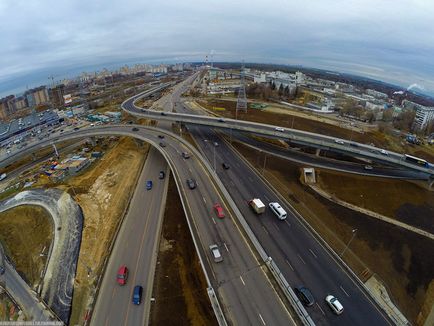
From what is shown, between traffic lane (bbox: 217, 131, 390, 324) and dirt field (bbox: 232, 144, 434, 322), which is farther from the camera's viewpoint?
dirt field (bbox: 232, 144, 434, 322)

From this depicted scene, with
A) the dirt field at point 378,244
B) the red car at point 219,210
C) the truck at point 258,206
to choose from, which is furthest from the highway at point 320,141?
the red car at point 219,210

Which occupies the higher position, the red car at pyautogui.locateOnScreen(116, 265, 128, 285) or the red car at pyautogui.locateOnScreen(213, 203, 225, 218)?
the red car at pyautogui.locateOnScreen(213, 203, 225, 218)

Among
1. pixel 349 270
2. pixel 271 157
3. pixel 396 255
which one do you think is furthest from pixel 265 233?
pixel 271 157

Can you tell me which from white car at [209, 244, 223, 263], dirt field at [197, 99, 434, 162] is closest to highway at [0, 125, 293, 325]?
white car at [209, 244, 223, 263]

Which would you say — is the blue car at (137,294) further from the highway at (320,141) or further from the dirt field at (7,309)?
the highway at (320,141)

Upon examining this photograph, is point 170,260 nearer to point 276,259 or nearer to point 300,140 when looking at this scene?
point 276,259

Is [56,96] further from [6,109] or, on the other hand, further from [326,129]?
[326,129]

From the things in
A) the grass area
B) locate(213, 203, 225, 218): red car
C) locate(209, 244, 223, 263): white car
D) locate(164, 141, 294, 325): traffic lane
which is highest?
locate(213, 203, 225, 218): red car

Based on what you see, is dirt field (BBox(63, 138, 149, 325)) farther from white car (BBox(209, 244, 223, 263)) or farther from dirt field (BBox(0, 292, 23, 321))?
white car (BBox(209, 244, 223, 263))

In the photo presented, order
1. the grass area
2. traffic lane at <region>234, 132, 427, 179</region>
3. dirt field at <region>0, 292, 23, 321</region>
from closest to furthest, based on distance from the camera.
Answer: dirt field at <region>0, 292, 23, 321</region>
the grass area
traffic lane at <region>234, 132, 427, 179</region>
